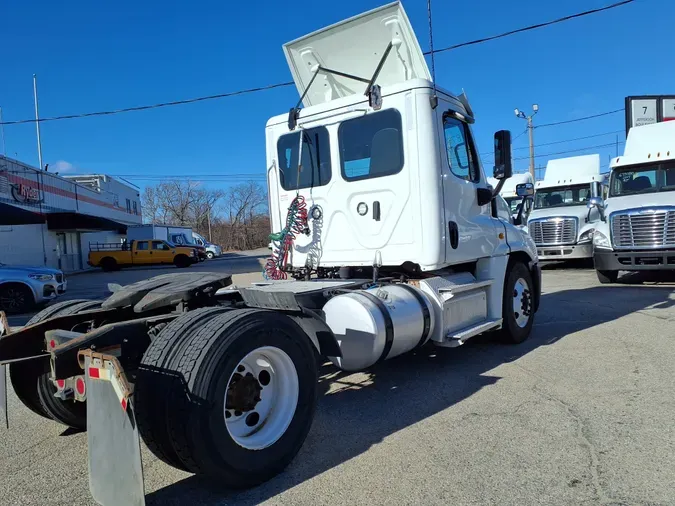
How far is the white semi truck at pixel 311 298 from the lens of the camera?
273 centimetres

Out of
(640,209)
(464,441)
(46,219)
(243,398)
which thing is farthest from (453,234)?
(46,219)

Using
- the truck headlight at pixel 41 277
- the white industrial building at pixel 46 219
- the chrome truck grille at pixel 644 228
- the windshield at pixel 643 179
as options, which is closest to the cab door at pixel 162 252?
the white industrial building at pixel 46 219

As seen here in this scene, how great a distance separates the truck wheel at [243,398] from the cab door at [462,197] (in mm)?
2474

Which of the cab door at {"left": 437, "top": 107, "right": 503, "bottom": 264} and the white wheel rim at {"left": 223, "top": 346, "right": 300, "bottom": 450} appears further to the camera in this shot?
the cab door at {"left": 437, "top": 107, "right": 503, "bottom": 264}

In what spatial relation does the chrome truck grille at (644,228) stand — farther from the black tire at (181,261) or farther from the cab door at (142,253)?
the cab door at (142,253)

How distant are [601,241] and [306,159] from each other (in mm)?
8781

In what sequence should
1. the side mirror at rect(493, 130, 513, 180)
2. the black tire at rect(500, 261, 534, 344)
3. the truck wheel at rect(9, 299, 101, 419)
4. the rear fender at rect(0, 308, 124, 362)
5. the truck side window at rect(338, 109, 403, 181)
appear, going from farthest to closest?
the black tire at rect(500, 261, 534, 344)
the side mirror at rect(493, 130, 513, 180)
the truck side window at rect(338, 109, 403, 181)
the truck wheel at rect(9, 299, 101, 419)
the rear fender at rect(0, 308, 124, 362)

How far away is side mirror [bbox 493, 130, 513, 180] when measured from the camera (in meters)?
5.52

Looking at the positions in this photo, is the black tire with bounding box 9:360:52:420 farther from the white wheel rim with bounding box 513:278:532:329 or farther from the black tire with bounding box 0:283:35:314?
the black tire with bounding box 0:283:35:314

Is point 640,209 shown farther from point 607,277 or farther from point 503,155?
point 503,155

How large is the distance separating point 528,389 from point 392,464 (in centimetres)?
196

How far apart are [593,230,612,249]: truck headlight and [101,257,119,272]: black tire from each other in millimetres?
26854

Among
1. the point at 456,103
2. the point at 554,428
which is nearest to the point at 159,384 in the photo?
the point at 554,428

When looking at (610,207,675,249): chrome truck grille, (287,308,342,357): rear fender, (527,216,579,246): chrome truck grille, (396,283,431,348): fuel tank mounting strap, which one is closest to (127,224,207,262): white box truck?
(527,216,579,246): chrome truck grille
